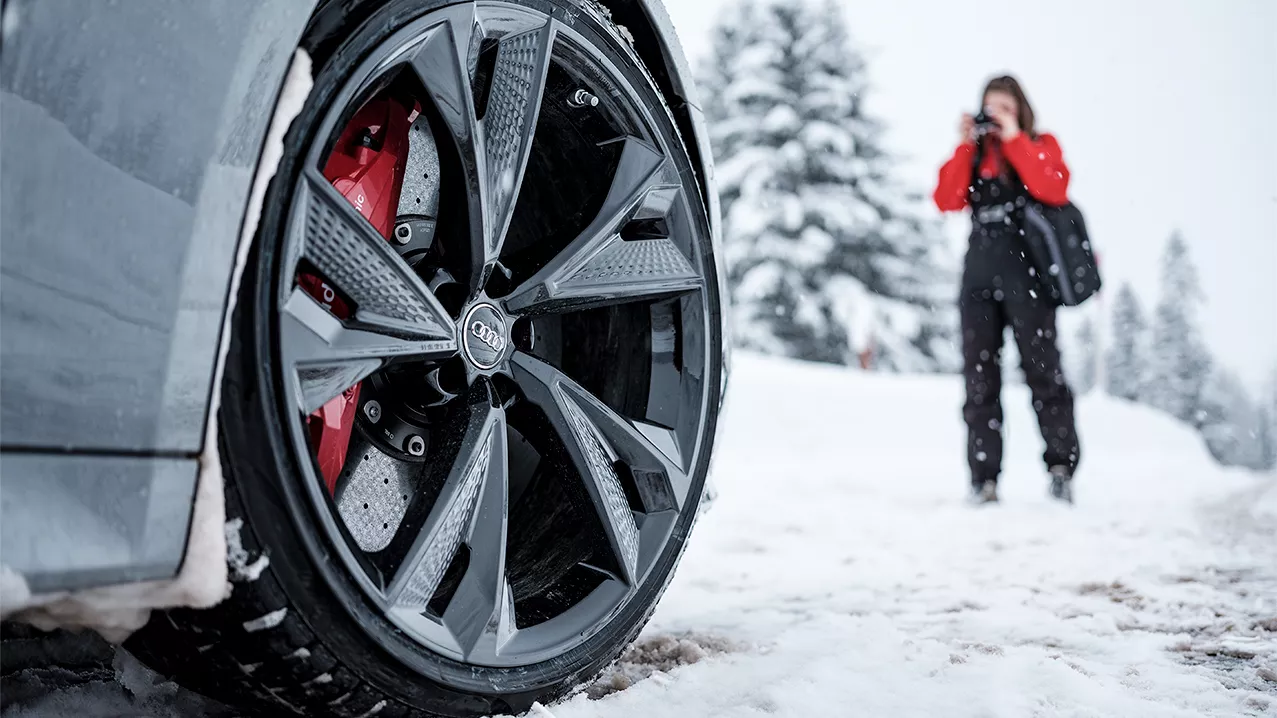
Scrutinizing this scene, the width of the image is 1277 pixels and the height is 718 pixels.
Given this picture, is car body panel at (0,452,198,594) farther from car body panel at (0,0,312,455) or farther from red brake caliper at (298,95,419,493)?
red brake caliper at (298,95,419,493)

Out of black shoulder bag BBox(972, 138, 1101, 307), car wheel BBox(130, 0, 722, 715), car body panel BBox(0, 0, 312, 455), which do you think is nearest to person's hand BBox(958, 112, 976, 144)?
black shoulder bag BBox(972, 138, 1101, 307)

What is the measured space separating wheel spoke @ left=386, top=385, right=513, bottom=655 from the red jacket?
3.78m

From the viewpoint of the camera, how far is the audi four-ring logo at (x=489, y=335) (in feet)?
4.75

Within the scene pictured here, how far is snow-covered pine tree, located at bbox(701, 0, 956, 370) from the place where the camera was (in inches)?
770

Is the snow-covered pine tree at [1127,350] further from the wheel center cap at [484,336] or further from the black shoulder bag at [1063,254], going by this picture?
the wheel center cap at [484,336]

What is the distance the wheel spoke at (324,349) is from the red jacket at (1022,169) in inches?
155

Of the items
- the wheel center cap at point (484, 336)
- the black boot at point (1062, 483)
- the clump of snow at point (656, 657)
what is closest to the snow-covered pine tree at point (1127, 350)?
the black boot at point (1062, 483)

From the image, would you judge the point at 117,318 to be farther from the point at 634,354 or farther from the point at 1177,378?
the point at 1177,378

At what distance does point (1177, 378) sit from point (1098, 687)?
4138cm

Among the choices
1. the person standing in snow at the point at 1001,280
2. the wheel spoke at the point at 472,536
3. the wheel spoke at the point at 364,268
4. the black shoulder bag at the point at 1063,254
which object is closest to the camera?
the wheel spoke at the point at 364,268

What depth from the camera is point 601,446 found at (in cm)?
157

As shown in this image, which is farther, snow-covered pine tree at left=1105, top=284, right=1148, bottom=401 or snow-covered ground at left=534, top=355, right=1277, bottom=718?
snow-covered pine tree at left=1105, top=284, right=1148, bottom=401

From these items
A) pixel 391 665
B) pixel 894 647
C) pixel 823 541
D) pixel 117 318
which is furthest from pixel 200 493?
pixel 823 541

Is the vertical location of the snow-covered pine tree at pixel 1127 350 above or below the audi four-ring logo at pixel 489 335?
above
